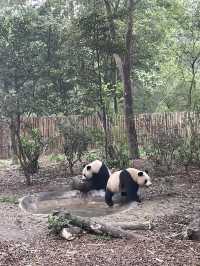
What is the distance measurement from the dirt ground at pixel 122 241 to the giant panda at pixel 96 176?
1070 mm

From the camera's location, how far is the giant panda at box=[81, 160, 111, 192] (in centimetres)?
1016

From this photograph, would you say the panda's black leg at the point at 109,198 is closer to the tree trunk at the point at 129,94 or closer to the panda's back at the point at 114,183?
the panda's back at the point at 114,183

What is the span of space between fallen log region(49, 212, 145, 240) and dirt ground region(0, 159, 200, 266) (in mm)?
122

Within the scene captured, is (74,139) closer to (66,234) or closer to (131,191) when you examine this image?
(131,191)

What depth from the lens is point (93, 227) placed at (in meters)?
6.11

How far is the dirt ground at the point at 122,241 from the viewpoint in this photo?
511 cm

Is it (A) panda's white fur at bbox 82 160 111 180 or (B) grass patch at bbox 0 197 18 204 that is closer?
(B) grass patch at bbox 0 197 18 204

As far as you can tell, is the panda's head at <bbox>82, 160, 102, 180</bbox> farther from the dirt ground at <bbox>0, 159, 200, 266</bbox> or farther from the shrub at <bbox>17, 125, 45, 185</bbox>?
the shrub at <bbox>17, 125, 45, 185</bbox>

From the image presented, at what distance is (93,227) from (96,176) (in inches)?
161

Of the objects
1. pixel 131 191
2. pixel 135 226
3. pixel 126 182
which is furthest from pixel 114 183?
pixel 135 226

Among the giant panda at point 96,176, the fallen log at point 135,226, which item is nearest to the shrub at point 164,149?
the giant panda at point 96,176

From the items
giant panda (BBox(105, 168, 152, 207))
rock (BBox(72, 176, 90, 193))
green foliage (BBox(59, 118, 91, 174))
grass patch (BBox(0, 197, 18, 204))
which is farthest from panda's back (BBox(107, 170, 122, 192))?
green foliage (BBox(59, 118, 91, 174))

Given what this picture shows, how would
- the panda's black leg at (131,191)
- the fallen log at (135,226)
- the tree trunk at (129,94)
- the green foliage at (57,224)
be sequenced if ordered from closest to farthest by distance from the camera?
the green foliage at (57,224) → the fallen log at (135,226) → the panda's black leg at (131,191) → the tree trunk at (129,94)

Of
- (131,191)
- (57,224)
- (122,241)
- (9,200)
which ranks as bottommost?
(9,200)
